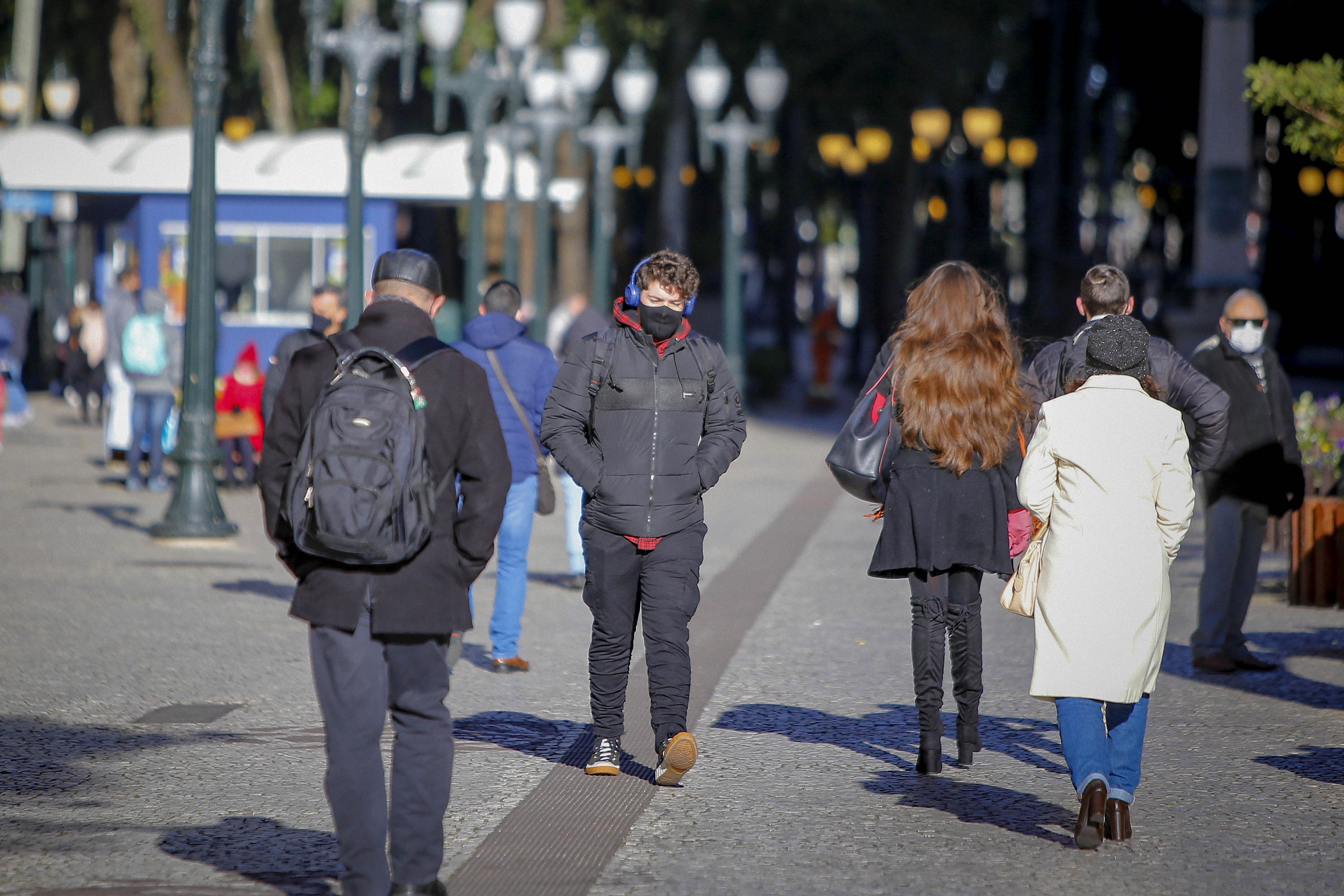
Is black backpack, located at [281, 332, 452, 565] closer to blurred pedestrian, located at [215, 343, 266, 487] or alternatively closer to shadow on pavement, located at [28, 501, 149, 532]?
shadow on pavement, located at [28, 501, 149, 532]

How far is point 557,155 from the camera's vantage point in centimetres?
2931

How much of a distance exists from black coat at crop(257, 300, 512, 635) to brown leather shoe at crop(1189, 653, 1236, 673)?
15.2ft

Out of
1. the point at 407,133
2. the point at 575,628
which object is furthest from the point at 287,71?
the point at 575,628

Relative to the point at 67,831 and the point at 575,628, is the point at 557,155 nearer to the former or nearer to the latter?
the point at 575,628

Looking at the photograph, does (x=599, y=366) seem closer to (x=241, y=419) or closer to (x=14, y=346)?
(x=241, y=419)

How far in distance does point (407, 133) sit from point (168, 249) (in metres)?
14.6

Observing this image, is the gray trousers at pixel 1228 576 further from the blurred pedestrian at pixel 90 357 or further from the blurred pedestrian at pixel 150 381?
the blurred pedestrian at pixel 90 357

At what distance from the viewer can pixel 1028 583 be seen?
5.37 m

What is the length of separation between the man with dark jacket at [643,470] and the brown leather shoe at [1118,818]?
1427 mm

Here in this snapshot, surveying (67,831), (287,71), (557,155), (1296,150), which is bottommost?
(67,831)

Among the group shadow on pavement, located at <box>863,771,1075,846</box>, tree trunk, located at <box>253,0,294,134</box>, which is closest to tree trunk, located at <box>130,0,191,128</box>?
tree trunk, located at <box>253,0,294,134</box>

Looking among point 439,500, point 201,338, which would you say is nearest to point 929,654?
point 439,500

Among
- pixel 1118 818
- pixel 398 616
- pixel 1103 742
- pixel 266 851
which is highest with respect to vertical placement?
pixel 398 616

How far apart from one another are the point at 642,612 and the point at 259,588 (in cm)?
492
